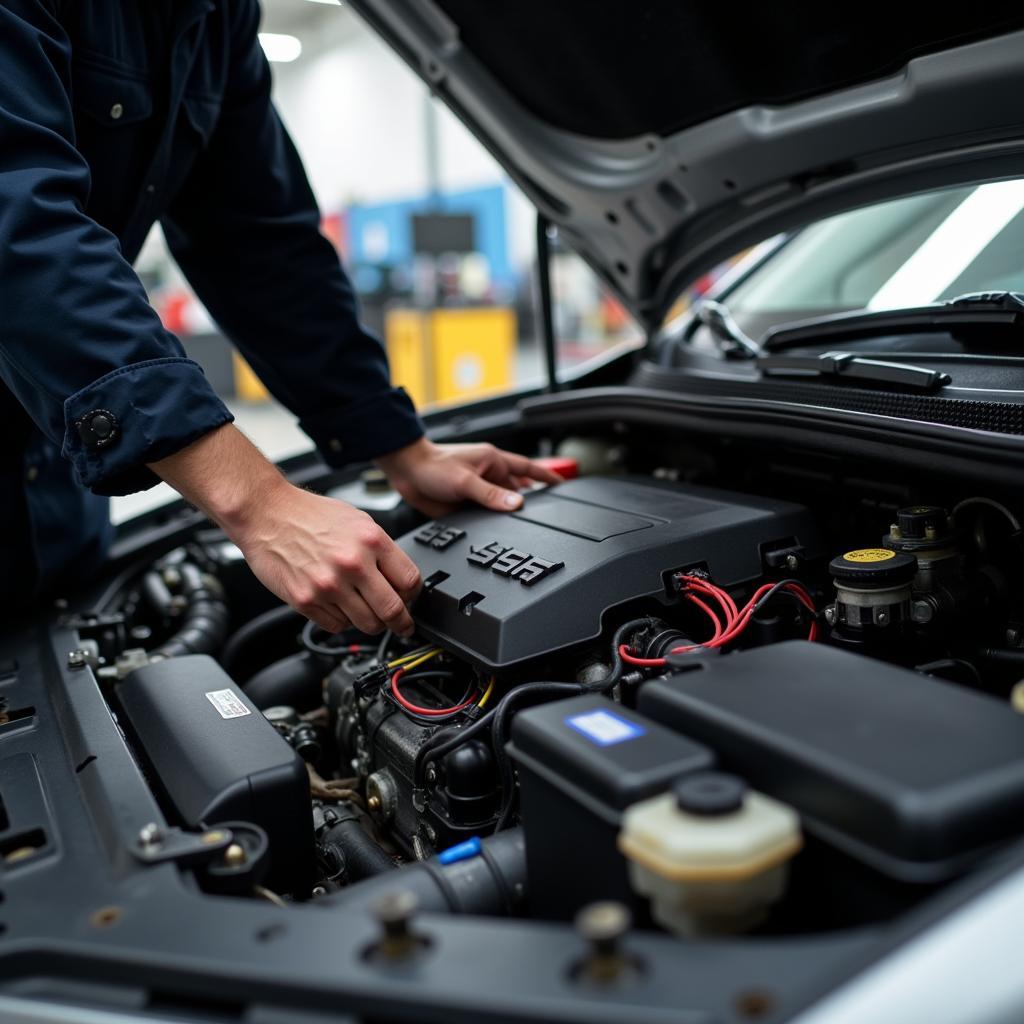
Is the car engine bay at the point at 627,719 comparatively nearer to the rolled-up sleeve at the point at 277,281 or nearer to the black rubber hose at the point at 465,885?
the black rubber hose at the point at 465,885

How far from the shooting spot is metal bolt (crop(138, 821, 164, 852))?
873mm

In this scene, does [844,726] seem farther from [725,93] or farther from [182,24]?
[182,24]

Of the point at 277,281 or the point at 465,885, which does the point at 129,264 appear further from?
the point at 465,885

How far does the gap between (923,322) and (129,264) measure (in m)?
1.07

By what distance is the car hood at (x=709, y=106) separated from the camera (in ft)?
4.40

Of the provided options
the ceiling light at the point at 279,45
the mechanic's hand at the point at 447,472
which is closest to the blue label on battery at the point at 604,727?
the mechanic's hand at the point at 447,472

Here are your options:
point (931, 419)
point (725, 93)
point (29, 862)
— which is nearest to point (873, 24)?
point (725, 93)

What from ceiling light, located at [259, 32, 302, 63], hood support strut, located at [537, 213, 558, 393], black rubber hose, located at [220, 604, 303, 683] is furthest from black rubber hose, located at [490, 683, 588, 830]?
ceiling light, located at [259, 32, 302, 63]

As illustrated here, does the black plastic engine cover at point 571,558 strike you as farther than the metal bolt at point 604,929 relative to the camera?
Yes

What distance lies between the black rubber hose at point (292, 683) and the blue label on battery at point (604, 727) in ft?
2.56

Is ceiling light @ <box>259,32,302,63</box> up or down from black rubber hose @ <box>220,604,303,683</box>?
up

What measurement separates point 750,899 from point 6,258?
0.98 meters

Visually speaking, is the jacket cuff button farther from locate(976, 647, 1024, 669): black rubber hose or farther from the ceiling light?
the ceiling light

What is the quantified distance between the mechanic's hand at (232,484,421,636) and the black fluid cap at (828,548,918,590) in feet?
1.66
